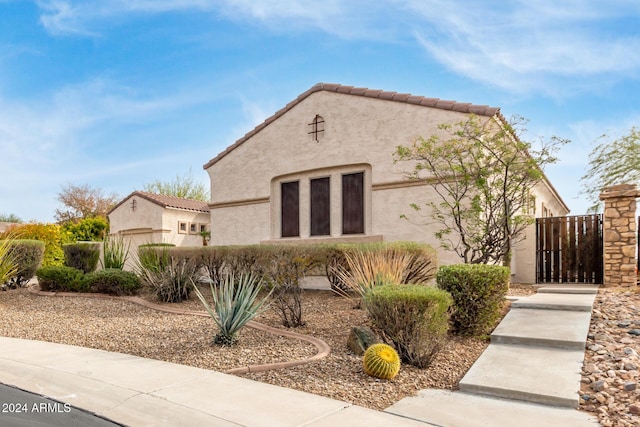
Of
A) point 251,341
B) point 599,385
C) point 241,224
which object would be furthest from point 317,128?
point 599,385

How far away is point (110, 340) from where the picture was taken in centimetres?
812

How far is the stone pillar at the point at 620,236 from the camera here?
36.9 ft

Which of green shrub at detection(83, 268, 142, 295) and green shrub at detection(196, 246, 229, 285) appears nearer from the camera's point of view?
green shrub at detection(83, 268, 142, 295)

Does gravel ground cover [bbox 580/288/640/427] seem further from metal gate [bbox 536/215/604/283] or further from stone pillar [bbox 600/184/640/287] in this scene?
metal gate [bbox 536/215/604/283]

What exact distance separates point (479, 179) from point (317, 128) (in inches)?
226

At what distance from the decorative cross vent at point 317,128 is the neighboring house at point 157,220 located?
12.2m

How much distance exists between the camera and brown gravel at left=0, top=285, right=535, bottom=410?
5660mm

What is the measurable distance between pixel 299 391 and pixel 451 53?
30.4 feet

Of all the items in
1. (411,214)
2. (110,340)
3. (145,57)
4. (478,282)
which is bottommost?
(110,340)

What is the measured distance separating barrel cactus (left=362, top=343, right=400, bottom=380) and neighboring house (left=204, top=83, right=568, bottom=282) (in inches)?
284

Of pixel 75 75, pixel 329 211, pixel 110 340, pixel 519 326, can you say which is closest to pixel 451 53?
pixel 329 211

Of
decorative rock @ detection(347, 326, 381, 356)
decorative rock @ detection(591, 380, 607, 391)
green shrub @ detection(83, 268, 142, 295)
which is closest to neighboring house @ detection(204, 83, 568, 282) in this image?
green shrub @ detection(83, 268, 142, 295)

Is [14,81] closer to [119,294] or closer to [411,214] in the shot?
[119,294]

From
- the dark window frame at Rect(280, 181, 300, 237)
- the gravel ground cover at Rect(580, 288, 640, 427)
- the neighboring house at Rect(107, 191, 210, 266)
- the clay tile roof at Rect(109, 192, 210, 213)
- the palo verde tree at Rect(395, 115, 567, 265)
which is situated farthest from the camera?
the clay tile roof at Rect(109, 192, 210, 213)
